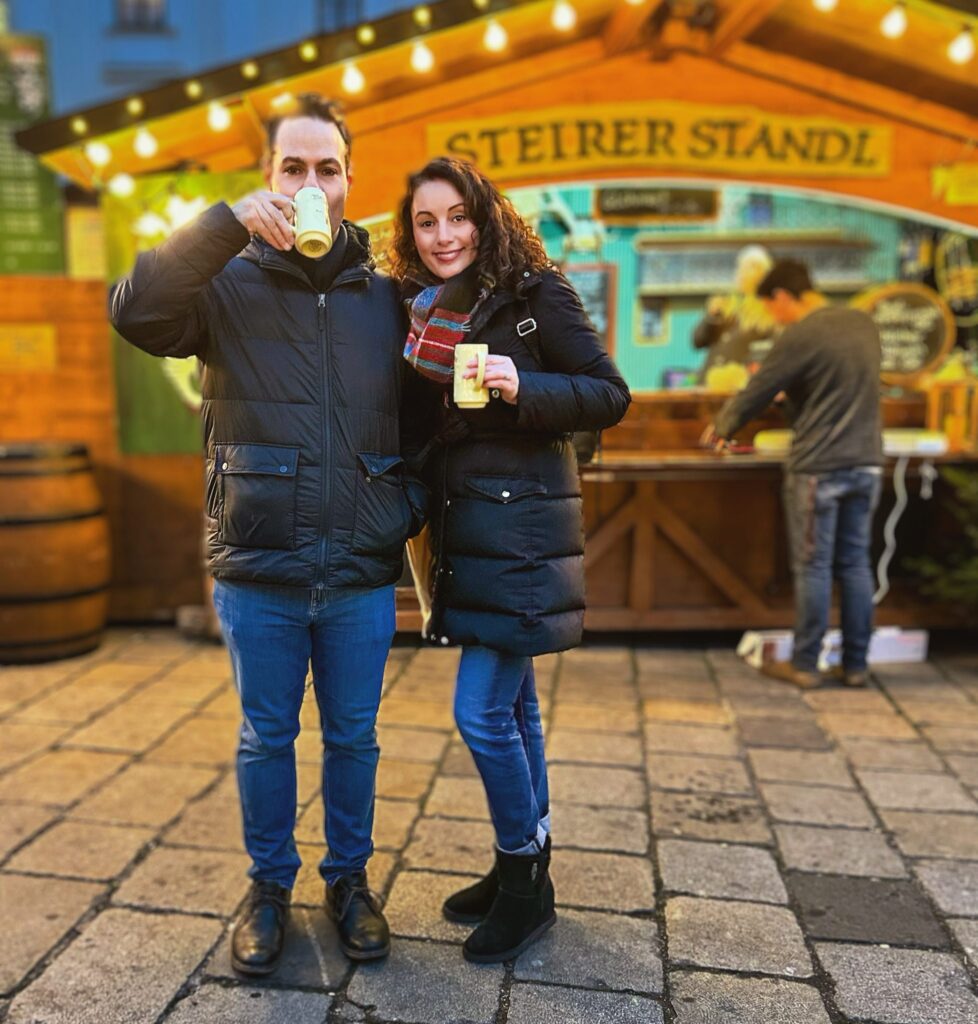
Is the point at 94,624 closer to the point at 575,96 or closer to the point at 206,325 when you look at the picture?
the point at 206,325

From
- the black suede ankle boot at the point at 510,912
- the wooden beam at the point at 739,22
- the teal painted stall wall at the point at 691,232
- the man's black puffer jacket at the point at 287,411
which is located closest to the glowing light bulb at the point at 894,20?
the wooden beam at the point at 739,22

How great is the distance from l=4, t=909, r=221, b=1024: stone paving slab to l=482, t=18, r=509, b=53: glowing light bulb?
13.1ft

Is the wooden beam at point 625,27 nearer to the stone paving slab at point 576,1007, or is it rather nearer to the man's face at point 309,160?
the man's face at point 309,160

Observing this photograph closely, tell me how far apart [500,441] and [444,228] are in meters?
0.47

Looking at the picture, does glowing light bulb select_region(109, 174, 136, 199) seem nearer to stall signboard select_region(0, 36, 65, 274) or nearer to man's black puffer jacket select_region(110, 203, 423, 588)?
stall signboard select_region(0, 36, 65, 274)

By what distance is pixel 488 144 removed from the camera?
4.91 m

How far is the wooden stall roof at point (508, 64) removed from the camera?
172 inches

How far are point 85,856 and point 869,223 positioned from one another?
19.4 ft

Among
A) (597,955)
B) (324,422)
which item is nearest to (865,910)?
(597,955)

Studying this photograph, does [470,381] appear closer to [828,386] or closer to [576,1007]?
[576,1007]

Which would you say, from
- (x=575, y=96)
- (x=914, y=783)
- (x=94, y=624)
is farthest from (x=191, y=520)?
(x=914, y=783)

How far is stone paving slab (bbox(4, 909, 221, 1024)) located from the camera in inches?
81.0

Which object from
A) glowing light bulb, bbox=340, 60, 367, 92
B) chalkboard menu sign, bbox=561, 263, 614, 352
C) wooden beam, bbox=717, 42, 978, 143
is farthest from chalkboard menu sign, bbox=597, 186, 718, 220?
glowing light bulb, bbox=340, 60, 367, 92

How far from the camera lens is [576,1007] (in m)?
2.06
